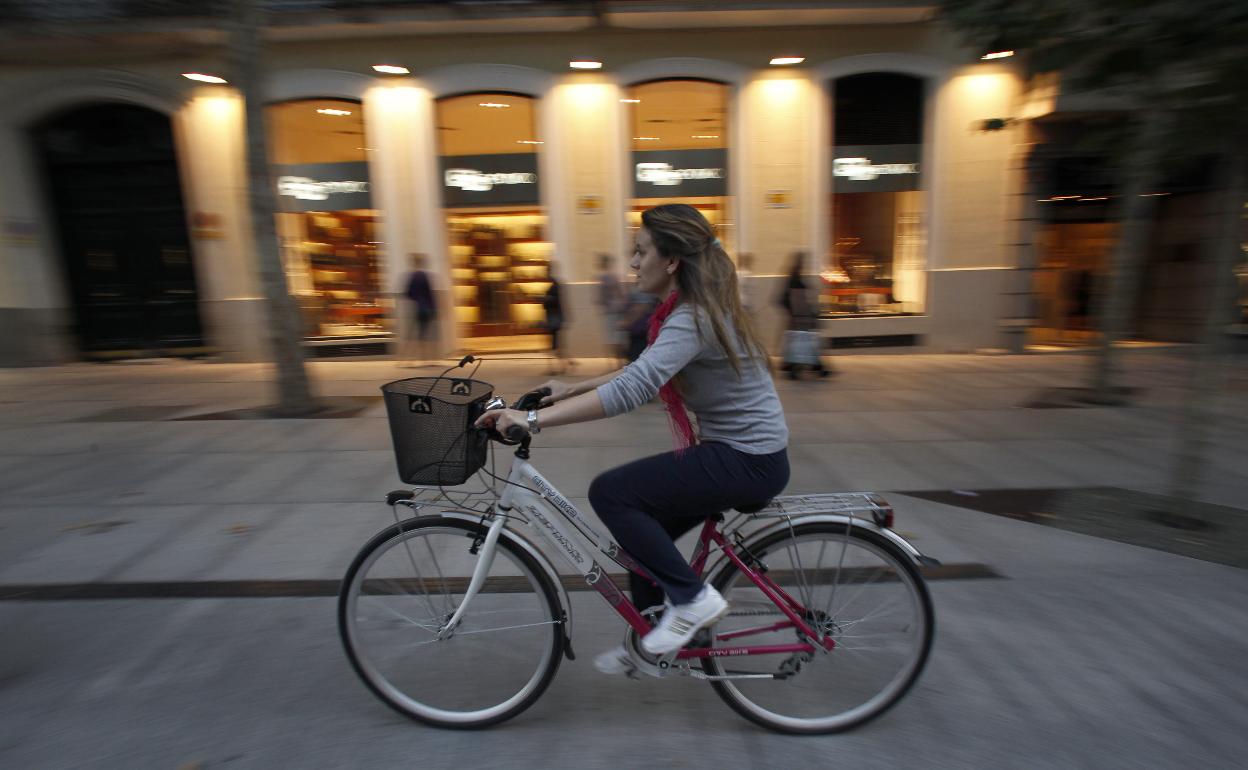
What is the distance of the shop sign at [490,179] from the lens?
11977mm

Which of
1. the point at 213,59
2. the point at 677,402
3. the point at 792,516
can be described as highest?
the point at 213,59

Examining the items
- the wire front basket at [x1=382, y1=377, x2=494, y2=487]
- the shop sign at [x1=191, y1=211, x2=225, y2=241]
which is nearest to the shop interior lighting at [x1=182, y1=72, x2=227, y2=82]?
the shop sign at [x1=191, y1=211, x2=225, y2=241]

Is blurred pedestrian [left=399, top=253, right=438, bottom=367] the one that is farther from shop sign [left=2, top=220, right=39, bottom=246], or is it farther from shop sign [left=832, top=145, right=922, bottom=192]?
shop sign [left=832, top=145, right=922, bottom=192]

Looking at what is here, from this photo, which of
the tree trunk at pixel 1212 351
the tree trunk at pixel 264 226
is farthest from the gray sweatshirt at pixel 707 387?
the tree trunk at pixel 264 226

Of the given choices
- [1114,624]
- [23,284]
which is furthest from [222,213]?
[1114,624]

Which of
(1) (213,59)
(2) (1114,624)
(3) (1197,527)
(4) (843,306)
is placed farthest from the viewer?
(4) (843,306)

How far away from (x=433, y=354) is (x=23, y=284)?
7.06m

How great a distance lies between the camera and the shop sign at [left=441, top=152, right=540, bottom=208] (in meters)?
12.0

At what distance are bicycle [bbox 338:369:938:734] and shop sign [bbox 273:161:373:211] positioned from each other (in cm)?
1062

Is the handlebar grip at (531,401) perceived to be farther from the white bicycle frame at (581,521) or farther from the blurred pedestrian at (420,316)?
the blurred pedestrian at (420,316)

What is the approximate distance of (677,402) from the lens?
251cm

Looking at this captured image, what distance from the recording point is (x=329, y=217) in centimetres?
1212

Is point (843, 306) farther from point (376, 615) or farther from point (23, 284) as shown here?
point (23, 284)

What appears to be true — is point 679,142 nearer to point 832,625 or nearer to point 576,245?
point 576,245
